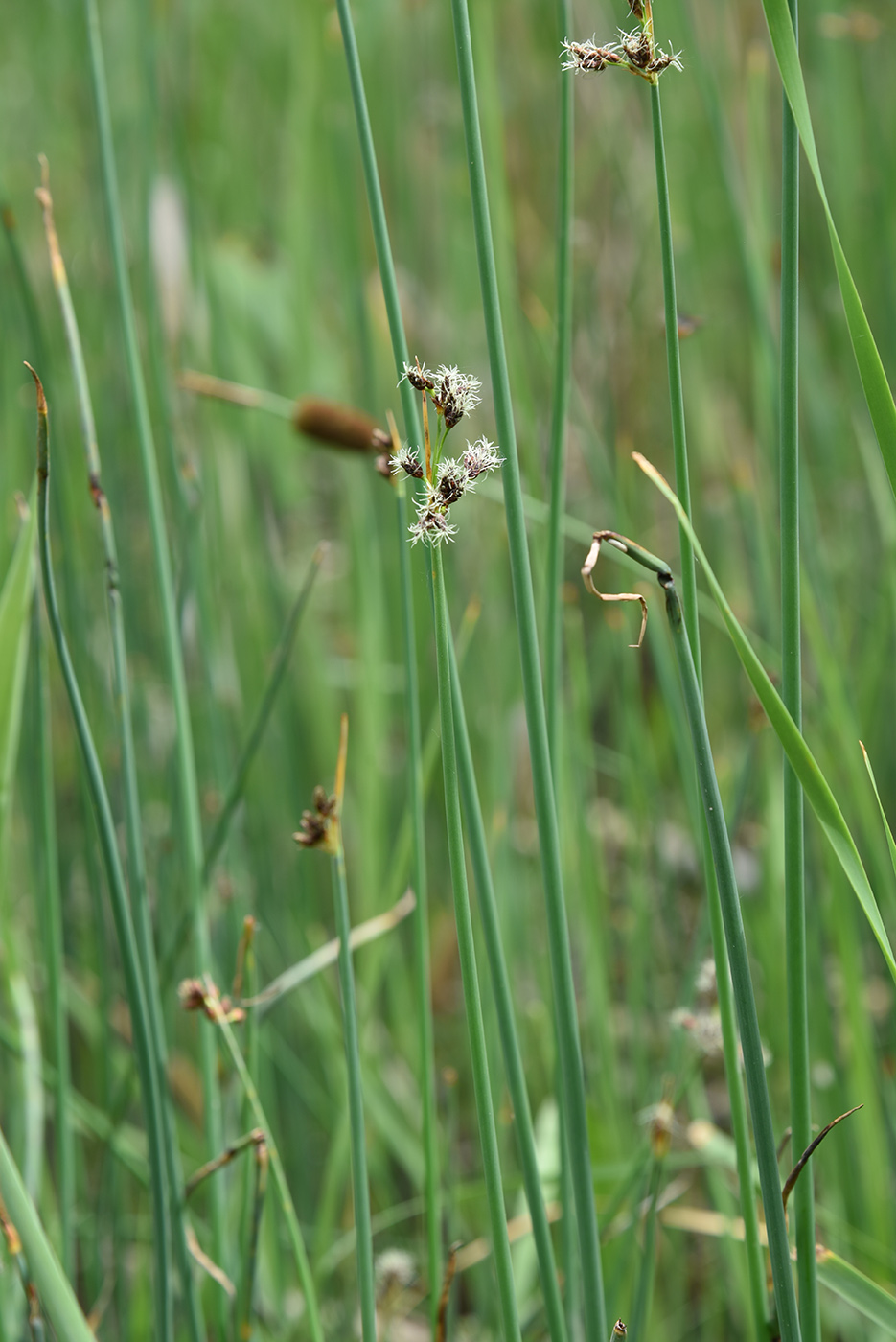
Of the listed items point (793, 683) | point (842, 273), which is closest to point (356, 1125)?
point (793, 683)

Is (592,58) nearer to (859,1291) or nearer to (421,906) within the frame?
(421,906)

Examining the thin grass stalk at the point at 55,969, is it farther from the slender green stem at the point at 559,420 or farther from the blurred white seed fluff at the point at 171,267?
the blurred white seed fluff at the point at 171,267

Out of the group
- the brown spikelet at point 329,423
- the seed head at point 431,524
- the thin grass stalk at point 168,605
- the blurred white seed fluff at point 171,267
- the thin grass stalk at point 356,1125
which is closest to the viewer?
the seed head at point 431,524

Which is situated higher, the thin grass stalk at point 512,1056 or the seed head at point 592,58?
the seed head at point 592,58

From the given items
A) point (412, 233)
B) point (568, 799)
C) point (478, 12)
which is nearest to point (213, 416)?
point (412, 233)

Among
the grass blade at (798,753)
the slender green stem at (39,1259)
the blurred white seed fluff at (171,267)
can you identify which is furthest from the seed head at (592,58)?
the blurred white seed fluff at (171,267)

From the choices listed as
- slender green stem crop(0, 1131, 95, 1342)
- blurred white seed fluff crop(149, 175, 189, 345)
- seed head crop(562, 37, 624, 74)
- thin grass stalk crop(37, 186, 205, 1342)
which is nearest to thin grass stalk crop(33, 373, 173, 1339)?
thin grass stalk crop(37, 186, 205, 1342)
